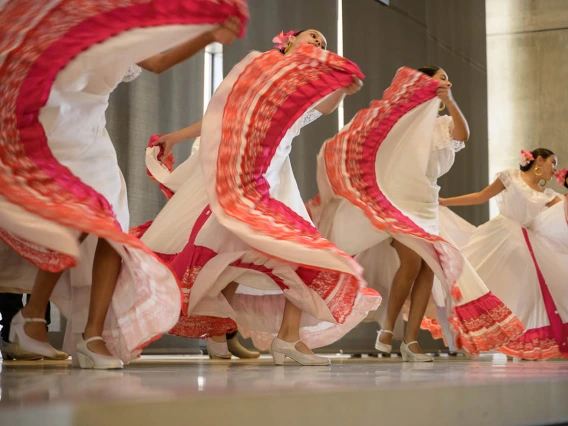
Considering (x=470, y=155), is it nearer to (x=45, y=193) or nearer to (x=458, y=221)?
(x=458, y=221)

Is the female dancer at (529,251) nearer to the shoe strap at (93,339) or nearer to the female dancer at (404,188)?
the female dancer at (404,188)

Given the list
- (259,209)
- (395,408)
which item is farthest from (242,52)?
(395,408)

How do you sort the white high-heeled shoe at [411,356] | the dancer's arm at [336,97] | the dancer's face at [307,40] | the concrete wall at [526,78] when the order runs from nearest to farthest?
the dancer's arm at [336,97]
the dancer's face at [307,40]
the white high-heeled shoe at [411,356]
the concrete wall at [526,78]

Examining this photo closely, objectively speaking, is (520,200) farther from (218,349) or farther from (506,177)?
(218,349)

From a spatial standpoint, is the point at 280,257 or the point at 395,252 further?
the point at 395,252

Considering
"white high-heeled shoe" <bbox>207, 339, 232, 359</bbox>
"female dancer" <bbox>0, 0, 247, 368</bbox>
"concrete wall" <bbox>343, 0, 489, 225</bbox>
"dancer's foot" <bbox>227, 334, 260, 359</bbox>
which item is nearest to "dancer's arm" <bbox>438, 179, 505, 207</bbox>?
"dancer's foot" <bbox>227, 334, 260, 359</bbox>

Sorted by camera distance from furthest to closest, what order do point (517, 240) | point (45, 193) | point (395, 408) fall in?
point (517, 240), point (45, 193), point (395, 408)

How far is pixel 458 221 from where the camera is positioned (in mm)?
5891

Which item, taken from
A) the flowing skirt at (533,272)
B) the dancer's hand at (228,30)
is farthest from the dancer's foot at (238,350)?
the dancer's hand at (228,30)

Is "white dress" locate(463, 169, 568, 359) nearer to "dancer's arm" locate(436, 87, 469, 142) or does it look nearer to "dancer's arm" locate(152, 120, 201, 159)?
"dancer's arm" locate(436, 87, 469, 142)

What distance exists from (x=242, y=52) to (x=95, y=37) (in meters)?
3.90

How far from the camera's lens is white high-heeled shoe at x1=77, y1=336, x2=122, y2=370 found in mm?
2416

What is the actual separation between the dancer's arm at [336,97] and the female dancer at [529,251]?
6.53 ft

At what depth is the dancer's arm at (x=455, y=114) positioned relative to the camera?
13.9 feet
